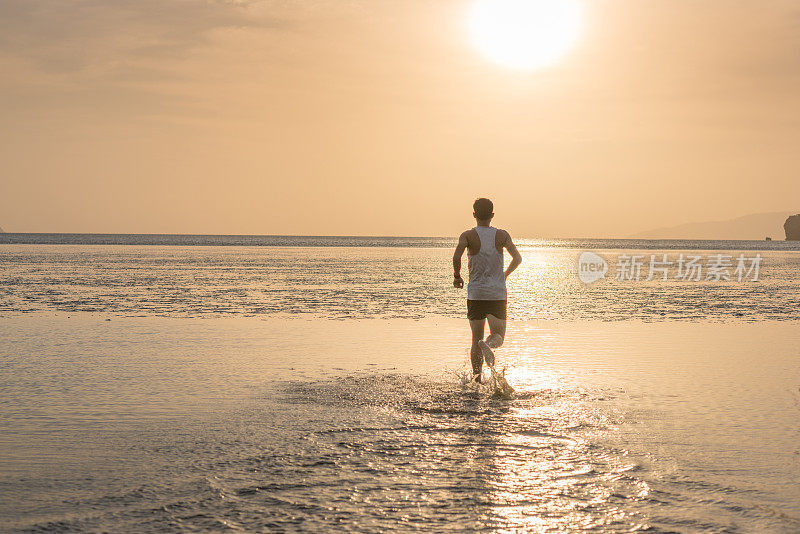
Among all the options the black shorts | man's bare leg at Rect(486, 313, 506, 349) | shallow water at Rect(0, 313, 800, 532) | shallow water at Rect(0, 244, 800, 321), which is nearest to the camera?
shallow water at Rect(0, 313, 800, 532)

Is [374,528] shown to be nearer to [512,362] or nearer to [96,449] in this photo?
[96,449]

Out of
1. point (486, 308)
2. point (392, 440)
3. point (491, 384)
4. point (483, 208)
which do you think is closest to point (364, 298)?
point (486, 308)

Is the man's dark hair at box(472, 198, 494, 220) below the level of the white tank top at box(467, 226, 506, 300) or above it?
above

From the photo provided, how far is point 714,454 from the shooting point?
6035 mm

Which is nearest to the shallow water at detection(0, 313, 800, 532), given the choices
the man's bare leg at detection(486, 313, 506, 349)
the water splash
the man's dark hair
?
the water splash

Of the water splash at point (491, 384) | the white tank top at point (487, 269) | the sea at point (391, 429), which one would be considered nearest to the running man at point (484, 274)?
the white tank top at point (487, 269)

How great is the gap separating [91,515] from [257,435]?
2064mm

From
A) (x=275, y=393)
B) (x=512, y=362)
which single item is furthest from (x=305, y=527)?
(x=512, y=362)

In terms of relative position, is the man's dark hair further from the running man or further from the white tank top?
the white tank top

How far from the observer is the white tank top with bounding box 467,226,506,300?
9.24 m

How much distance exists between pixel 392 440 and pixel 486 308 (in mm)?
3259

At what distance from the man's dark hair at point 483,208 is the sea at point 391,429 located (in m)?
2.03

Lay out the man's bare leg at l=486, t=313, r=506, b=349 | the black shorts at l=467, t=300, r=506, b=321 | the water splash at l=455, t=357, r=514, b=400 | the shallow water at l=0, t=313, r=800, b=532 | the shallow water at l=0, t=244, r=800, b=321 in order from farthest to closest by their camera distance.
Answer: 1. the shallow water at l=0, t=244, r=800, b=321
2. the black shorts at l=467, t=300, r=506, b=321
3. the man's bare leg at l=486, t=313, r=506, b=349
4. the water splash at l=455, t=357, r=514, b=400
5. the shallow water at l=0, t=313, r=800, b=532

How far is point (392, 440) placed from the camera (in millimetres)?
6406
